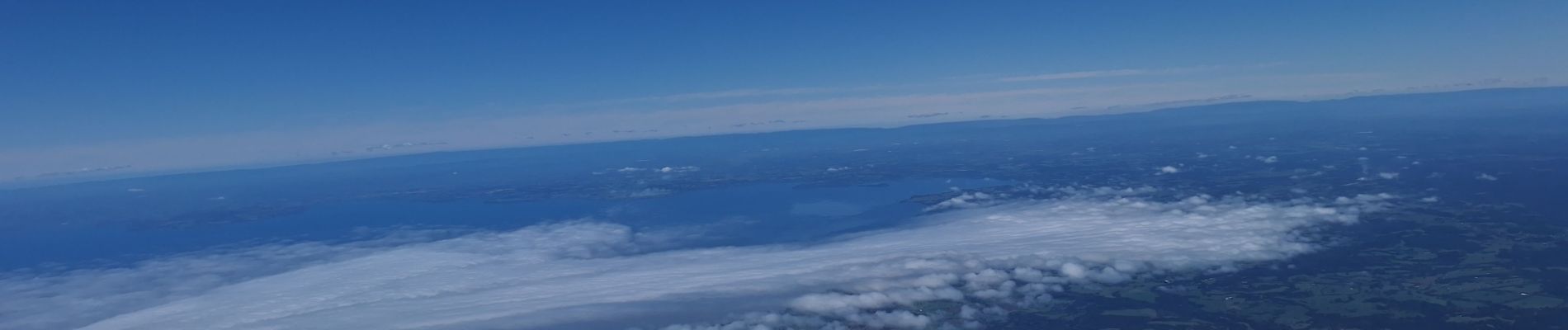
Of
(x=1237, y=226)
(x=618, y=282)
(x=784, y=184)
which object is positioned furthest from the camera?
(x=784, y=184)

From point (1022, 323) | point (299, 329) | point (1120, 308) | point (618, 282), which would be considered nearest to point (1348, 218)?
point (1120, 308)

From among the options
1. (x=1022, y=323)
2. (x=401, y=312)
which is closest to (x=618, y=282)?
(x=401, y=312)

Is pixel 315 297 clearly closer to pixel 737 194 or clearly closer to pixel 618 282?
pixel 618 282

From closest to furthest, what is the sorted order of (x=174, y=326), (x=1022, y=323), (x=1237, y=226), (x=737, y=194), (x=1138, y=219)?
(x=1022, y=323)
(x=174, y=326)
(x=1237, y=226)
(x=1138, y=219)
(x=737, y=194)

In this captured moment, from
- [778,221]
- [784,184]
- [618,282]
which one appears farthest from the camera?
[784,184]

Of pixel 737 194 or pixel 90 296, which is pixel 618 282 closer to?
pixel 90 296

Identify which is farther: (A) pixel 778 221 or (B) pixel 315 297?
(A) pixel 778 221
